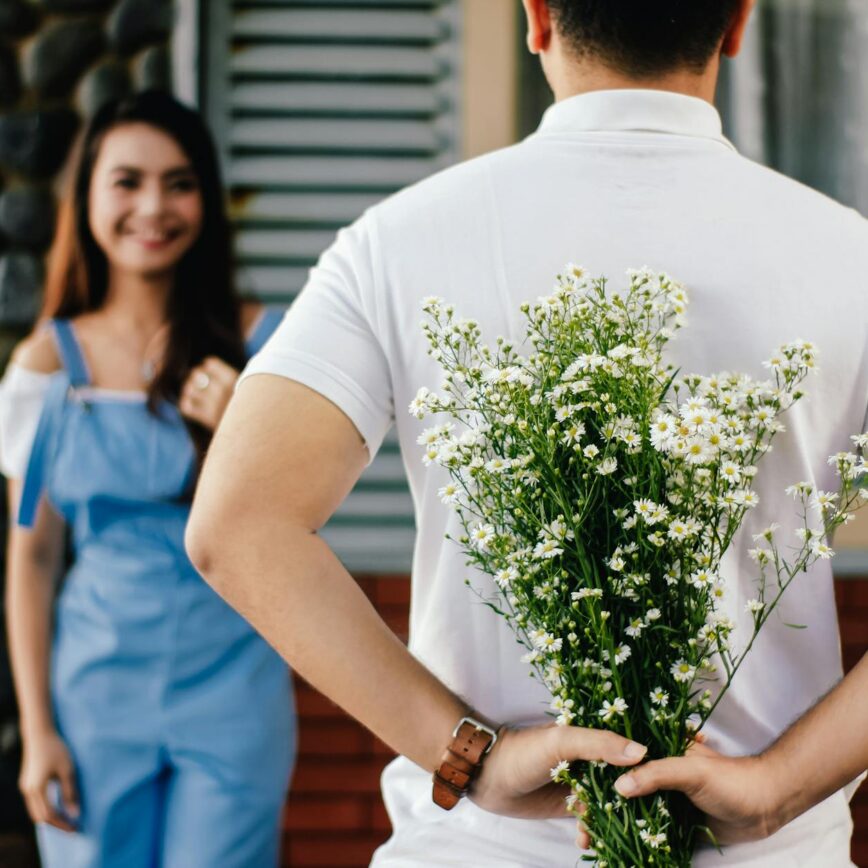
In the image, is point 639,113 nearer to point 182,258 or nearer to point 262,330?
point 262,330

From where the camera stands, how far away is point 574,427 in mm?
1188

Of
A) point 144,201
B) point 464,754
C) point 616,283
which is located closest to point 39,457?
point 144,201

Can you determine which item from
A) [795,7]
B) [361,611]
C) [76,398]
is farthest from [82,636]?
[795,7]

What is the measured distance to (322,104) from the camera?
10.9ft

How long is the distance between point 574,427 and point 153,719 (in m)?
1.63

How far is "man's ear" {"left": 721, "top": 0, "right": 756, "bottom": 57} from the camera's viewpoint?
1.38 meters

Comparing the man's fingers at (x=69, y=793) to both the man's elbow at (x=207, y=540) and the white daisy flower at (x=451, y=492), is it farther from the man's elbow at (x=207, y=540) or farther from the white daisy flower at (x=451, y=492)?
the white daisy flower at (x=451, y=492)

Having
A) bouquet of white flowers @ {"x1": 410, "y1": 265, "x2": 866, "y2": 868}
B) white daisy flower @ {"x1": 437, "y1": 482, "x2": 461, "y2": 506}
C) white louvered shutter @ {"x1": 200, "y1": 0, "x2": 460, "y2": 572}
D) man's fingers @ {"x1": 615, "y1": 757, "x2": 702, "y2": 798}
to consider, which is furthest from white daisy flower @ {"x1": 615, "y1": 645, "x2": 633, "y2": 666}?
white louvered shutter @ {"x1": 200, "y1": 0, "x2": 460, "y2": 572}

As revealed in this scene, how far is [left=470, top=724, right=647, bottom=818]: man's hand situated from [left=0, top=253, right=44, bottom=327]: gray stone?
7.80 ft

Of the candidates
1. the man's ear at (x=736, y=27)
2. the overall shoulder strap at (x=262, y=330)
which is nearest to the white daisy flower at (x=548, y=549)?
the man's ear at (x=736, y=27)

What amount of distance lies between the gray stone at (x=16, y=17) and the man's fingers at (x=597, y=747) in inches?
109

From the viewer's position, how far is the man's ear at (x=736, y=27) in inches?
54.3

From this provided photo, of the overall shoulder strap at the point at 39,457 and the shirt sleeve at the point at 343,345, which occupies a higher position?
the shirt sleeve at the point at 343,345

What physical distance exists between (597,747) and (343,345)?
0.50 metres
